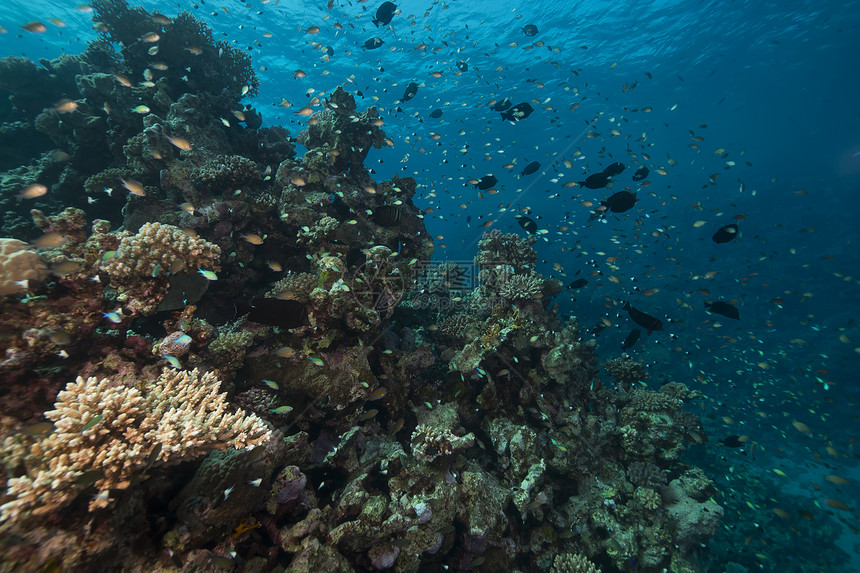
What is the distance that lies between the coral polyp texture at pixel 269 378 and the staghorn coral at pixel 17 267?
2 centimetres

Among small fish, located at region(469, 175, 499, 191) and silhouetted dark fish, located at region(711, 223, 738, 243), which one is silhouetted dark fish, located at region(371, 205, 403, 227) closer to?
small fish, located at region(469, 175, 499, 191)

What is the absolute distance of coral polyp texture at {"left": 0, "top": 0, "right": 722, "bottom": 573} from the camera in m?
3.18

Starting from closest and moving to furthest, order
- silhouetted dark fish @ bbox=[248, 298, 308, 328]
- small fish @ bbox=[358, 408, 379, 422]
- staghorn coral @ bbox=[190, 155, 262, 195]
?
silhouetted dark fish @ bbox=[248, 298, 308, 328] → small fish @ bbox=[358, 408, 379, 422] → staghorn coral @ bbox=[190, 155, 262, 195]

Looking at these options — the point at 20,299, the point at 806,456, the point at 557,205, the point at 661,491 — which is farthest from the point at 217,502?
the point at 557,205

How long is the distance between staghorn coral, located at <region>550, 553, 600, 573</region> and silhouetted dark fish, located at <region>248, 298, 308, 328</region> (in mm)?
6539

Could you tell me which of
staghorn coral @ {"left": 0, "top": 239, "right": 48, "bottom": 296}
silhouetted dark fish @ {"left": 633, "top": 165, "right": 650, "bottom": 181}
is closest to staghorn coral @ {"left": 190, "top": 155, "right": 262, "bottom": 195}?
staghorn coral @ {"left": 0, "top": 239, "right": 48, "bottom": 296}

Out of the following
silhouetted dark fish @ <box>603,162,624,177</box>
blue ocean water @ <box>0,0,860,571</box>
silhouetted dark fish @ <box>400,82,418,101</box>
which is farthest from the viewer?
blue ocean water @ <box>0,0,860,571</box>

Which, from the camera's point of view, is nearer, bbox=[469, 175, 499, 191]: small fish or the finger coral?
the finger coral

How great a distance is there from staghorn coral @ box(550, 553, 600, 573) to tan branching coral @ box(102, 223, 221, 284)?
331 inches

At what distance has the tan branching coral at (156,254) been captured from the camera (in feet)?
16.0

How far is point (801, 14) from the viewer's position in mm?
26797

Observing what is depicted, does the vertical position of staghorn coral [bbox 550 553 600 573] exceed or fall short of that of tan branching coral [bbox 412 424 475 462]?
it falls short

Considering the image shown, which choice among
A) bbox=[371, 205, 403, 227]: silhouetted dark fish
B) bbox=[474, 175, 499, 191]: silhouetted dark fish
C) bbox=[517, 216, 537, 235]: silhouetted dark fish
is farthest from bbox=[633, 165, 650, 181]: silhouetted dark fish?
bbox=[371, 205, 403, 227]: silhouetted dark fish

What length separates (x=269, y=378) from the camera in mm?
5613
